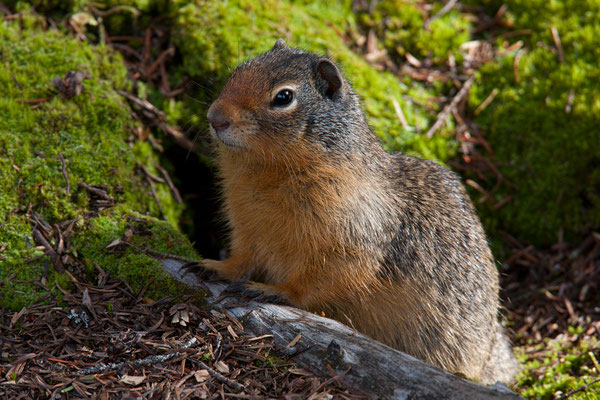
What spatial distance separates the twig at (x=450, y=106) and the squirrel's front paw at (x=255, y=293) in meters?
3.74

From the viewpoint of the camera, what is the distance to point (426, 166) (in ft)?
18.9

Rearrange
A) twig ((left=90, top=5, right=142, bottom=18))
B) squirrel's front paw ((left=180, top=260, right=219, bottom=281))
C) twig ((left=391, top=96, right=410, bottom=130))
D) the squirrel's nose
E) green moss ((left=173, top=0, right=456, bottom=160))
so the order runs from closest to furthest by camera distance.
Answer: the squirrel's nose → squirrel's front paw ((left=180, top=260, right=219, bottom=281)) → twig ((left=90, top=5, right=142, bottom=18)) → green moss ((left=173, top=0, right=456, bottom=160)) → twig ((left=391, top=96, right=410, bottom=130))

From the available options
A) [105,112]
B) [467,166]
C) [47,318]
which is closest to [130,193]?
[105,112]

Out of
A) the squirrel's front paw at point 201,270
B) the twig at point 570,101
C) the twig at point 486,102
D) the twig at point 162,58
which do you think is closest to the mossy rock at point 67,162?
the squirrel's front paw at point 201,270

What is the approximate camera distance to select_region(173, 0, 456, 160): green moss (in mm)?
6723

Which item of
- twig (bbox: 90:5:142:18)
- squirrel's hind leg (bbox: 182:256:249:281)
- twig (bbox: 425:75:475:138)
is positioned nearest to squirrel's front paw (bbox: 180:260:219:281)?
squirrel's hind leg (bbox: 182:256:249:281)

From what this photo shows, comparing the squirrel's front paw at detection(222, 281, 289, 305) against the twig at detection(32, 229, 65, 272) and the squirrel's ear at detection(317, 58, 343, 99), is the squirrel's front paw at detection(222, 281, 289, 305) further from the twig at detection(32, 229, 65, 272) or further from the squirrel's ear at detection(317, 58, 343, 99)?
the squirrel's ear at detection(317, 58, 343, 99)

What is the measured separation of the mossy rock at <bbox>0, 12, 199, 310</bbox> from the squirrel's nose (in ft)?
4.55

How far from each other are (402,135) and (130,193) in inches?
142

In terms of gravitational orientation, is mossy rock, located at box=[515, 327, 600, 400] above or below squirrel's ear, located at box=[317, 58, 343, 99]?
below

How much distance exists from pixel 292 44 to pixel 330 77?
2.51 m

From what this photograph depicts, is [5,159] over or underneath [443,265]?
over

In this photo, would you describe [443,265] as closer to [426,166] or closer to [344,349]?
[426,166]

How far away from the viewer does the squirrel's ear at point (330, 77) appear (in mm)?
4652
